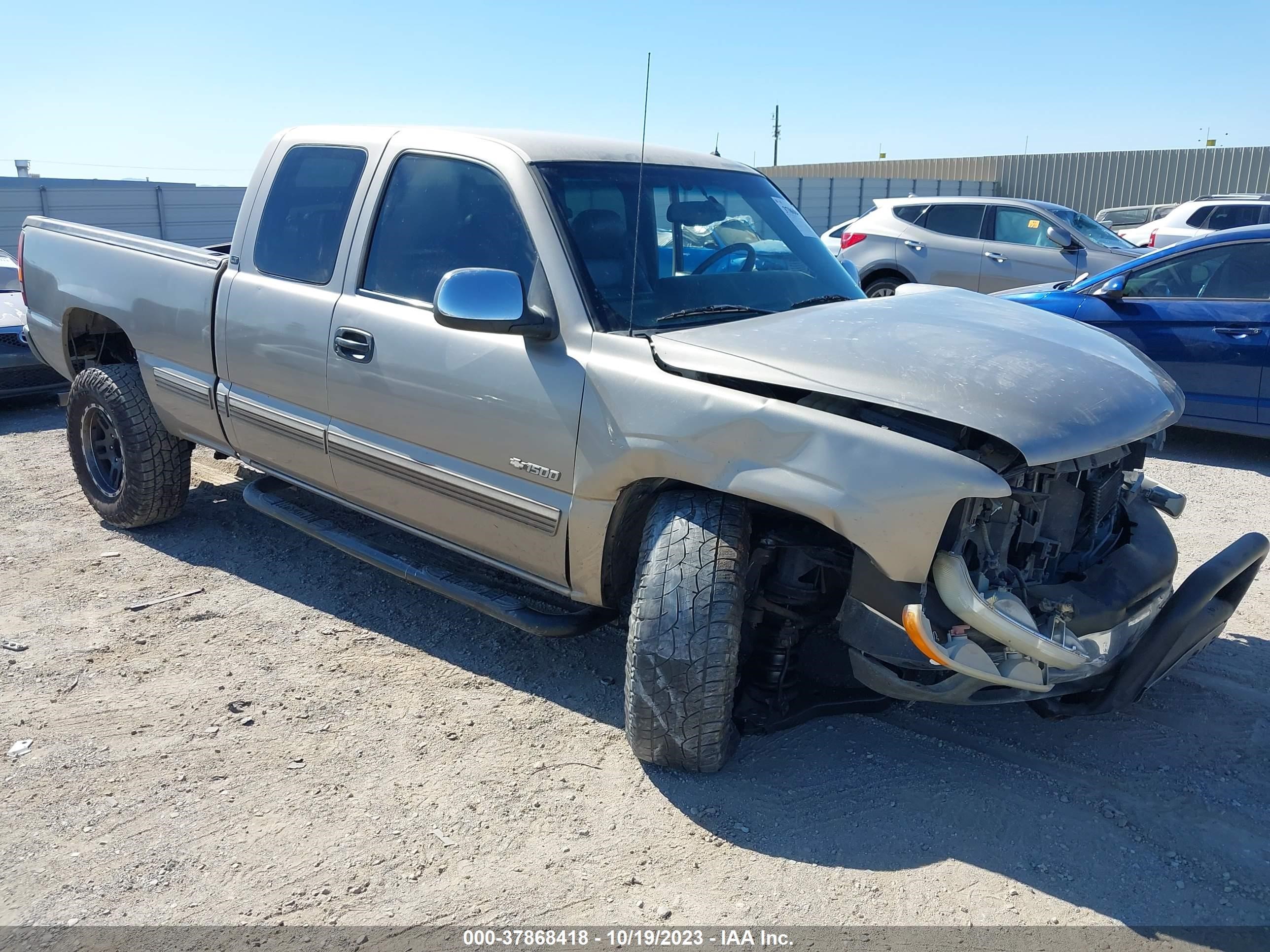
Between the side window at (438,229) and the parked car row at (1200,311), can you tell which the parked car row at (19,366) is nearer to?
the side window at (438,229)

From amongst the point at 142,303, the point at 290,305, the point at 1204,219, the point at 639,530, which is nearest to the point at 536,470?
the point at 639,530

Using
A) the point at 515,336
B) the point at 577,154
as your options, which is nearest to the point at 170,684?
the point at 515,336

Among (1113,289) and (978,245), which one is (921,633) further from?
(978,245)

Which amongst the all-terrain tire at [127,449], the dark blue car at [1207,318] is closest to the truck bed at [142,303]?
the all-terrain tire at [127,449]

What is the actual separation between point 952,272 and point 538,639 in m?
9.52

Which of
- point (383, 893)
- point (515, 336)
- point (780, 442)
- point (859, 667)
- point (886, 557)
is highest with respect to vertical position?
point (515, 336)

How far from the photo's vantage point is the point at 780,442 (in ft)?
9.34

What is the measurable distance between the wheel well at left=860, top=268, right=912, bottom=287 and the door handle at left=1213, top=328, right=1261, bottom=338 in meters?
5.69

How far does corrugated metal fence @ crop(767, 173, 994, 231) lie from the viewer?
82.4 feet

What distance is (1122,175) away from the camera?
110 ft

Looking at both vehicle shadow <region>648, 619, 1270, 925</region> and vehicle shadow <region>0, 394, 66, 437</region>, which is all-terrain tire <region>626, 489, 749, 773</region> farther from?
vehicle shadow <region>0, 394, 66, 437</region>

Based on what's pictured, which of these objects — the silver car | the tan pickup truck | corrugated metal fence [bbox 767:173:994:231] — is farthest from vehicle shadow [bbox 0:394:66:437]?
corrugated metal fence [bbox 767:173:994:231]

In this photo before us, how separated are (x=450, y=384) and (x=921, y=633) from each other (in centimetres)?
180

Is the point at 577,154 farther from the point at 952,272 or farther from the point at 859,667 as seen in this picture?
the point at 952,272
